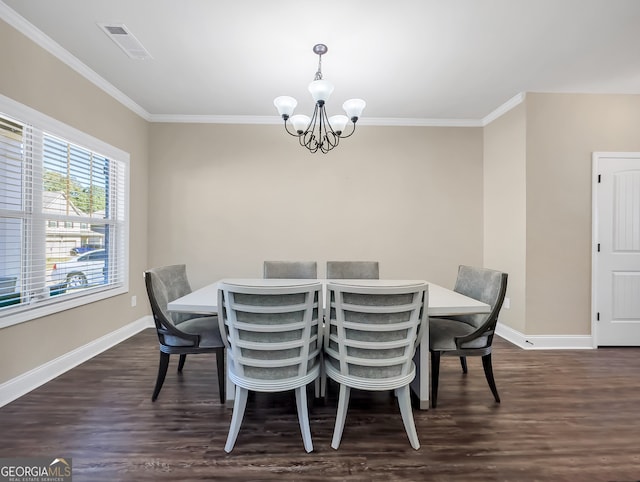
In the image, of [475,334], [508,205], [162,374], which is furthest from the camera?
[508,205]

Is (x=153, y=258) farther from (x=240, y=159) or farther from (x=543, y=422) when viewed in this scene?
(x=543, y=422)

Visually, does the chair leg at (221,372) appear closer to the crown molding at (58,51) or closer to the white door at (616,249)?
the crown molding at (58,51)

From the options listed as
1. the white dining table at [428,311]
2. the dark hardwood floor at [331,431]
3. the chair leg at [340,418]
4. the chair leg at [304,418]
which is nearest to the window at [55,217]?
the dark hardwood floor at [331,431]

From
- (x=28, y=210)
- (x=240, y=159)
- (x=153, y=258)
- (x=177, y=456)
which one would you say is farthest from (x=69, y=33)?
(x=177, y=456)

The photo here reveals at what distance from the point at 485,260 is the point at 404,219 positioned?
3.83ft

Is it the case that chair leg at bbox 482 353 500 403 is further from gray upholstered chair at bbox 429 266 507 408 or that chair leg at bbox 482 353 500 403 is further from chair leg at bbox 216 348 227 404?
chair leg at bbox 216 348 227 404

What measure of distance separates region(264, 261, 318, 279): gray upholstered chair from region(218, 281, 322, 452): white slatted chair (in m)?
1.24

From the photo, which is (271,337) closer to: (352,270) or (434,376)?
(434,376)

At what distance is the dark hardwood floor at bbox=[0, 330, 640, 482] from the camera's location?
59.8 inches

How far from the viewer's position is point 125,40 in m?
2.36

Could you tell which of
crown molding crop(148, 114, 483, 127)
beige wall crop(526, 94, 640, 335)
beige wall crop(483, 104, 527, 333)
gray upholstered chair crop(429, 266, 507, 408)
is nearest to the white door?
beige wall crop(526, 94, 640, 335)

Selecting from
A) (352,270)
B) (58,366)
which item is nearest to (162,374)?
(58,366)

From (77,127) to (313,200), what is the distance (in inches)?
96.8

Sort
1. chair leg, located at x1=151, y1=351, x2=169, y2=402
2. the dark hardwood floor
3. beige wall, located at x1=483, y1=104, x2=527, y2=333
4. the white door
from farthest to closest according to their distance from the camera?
beige wall, located at x1=483, y1=104, x2=527, y2=333 < the white door < chair leg, located at x1=151, y1=351, x2=169, y2=402 < the dark hardwood floor
